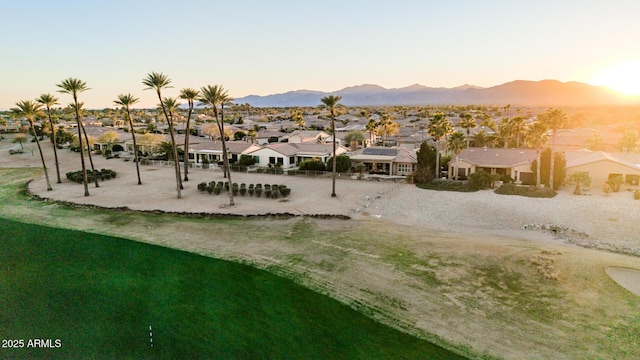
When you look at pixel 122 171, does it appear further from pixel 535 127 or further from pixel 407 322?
pixel 535 127

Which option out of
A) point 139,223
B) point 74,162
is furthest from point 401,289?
point 74,162

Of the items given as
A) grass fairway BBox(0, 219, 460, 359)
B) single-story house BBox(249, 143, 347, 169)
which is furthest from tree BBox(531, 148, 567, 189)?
grass fairway BBox(0, 219, 460, 359)

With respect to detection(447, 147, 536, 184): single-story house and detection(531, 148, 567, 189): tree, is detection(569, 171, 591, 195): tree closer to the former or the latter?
detection(531, 148, 567, 189): tree

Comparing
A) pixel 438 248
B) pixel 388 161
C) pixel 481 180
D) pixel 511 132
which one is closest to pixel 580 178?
pixel 481 180

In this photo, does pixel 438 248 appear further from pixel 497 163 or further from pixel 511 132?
pixel 511 132

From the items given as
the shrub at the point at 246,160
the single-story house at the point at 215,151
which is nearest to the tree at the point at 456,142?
the shrub at the point at 246,160
